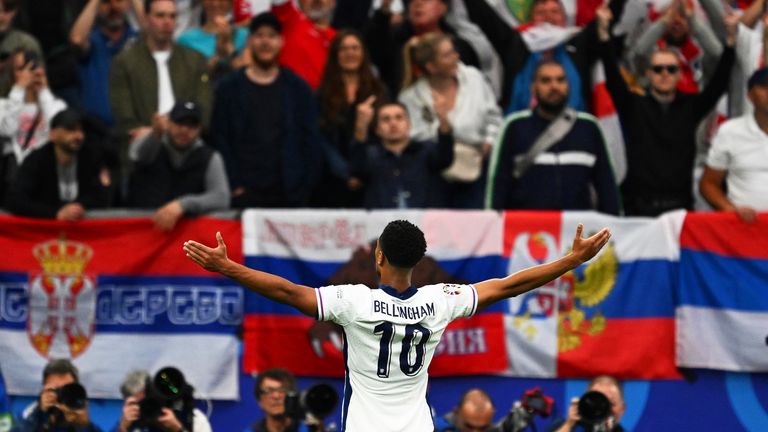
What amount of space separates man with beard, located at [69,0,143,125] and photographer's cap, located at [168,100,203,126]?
132 centimetres

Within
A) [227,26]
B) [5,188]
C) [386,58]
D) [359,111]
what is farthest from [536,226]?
[5,188]

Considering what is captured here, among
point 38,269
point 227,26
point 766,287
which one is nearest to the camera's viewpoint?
point 766,287

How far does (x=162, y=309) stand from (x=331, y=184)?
1.69 metres

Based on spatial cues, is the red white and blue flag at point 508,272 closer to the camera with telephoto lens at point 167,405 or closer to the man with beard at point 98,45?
the camera with telephoto lens at point 167,405

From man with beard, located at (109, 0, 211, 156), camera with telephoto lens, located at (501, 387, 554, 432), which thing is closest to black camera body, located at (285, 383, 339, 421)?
camera with telephoto lens, located at (501, 387, 554, 432)

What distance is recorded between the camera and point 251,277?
22.4ft

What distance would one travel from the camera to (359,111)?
11.6 meters

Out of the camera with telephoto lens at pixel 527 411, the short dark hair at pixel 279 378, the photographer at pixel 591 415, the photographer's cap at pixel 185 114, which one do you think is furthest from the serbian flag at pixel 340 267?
the camera with telephoto lens at pixel 527 411

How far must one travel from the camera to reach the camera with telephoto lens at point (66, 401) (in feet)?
31.1

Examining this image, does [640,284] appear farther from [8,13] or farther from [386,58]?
[8,13]

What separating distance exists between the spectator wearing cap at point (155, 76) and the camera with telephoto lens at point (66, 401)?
3124 mm

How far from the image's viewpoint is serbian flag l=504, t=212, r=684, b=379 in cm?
1111

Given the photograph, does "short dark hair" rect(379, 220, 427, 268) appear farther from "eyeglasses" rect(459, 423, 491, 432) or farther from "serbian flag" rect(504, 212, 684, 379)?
"serbian flag" rect(504, 212, 684, 379)

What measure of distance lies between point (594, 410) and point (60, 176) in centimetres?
472
